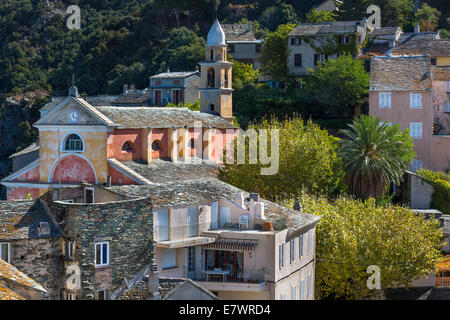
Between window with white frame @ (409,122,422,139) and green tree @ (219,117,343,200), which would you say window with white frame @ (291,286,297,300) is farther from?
window with white frame @ (409,122,422,139)

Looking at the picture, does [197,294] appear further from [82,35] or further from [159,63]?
[82,35]

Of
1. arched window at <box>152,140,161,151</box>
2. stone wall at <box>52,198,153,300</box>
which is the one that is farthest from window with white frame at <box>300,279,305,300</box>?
arched window at <box>152,140,161,151</box>

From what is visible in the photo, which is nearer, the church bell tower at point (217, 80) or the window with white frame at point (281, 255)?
the window with white frame at point (281, 255)

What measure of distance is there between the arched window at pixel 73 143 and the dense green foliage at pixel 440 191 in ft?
83.0

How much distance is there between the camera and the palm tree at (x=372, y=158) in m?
63.6

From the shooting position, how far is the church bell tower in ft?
244

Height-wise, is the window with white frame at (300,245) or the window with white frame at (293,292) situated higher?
the window with white frame at (300,245)

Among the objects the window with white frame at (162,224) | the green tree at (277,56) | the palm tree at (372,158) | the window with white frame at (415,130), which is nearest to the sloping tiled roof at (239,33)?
the green tree at (277,56)

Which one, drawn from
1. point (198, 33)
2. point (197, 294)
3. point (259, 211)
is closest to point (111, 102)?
point (198, 33)

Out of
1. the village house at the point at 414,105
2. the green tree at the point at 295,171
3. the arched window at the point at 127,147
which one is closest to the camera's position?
the green tree at the point at 295,171

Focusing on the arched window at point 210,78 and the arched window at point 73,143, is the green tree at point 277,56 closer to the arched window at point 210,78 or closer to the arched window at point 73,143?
the arched window at point 210,78

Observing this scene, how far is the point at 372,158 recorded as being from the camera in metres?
63.9

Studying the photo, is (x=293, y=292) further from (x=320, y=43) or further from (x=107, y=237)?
(x=320, y=43)

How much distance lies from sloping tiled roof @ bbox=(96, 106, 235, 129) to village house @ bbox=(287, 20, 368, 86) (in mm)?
19708
